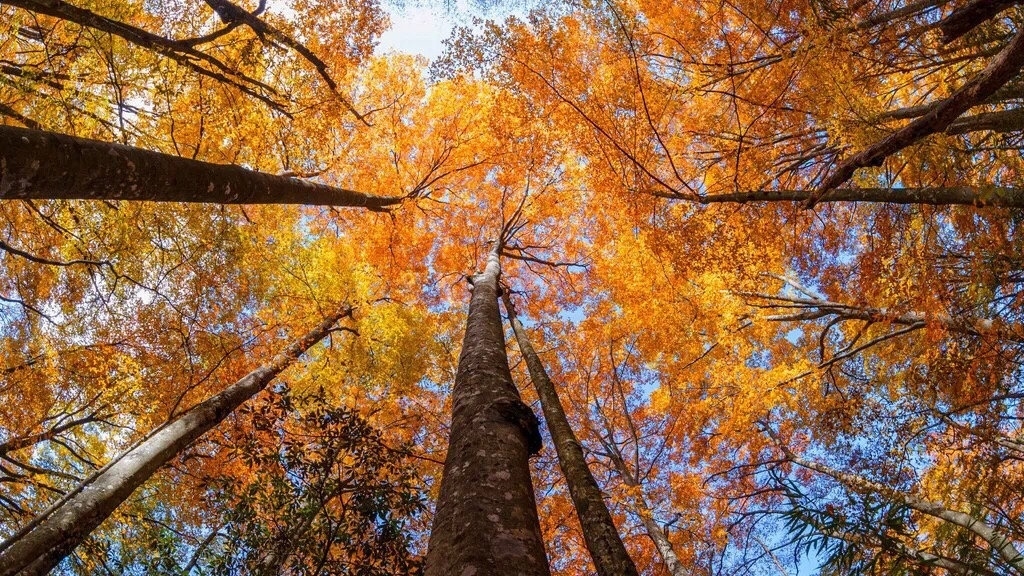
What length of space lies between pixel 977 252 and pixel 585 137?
19.2 ft

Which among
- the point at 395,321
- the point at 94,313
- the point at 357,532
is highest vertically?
the point at 395,321

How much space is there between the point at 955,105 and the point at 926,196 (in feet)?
Result: 5.57

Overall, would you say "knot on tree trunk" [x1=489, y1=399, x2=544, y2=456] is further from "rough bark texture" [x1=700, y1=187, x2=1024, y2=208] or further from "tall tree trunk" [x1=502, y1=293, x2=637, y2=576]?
"rough bark texture" [x1=700, y1=187, x2=1024, y2=208]

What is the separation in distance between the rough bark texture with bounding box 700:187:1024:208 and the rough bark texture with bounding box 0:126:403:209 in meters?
4.89

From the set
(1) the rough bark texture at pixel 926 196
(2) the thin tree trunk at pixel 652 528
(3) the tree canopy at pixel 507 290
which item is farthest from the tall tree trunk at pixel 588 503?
(2) the thin tree trunk at pixel 652 528

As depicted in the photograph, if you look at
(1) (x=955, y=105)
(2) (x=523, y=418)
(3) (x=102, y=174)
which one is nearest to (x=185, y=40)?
(3) (x=102, y=174)

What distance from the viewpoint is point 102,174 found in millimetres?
2725

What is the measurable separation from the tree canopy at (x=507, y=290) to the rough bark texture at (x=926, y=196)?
0.03 metres

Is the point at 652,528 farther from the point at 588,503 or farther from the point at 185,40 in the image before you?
the point at 185,40

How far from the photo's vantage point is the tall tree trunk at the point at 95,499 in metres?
3.42

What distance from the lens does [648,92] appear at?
9.18 metres

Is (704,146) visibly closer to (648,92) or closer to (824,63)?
(648,92)

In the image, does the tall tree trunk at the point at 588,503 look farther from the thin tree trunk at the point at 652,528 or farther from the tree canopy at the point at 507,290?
the thin tree trunk at the point at 652,528

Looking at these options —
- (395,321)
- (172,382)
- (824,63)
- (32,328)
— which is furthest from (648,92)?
(32,328)
